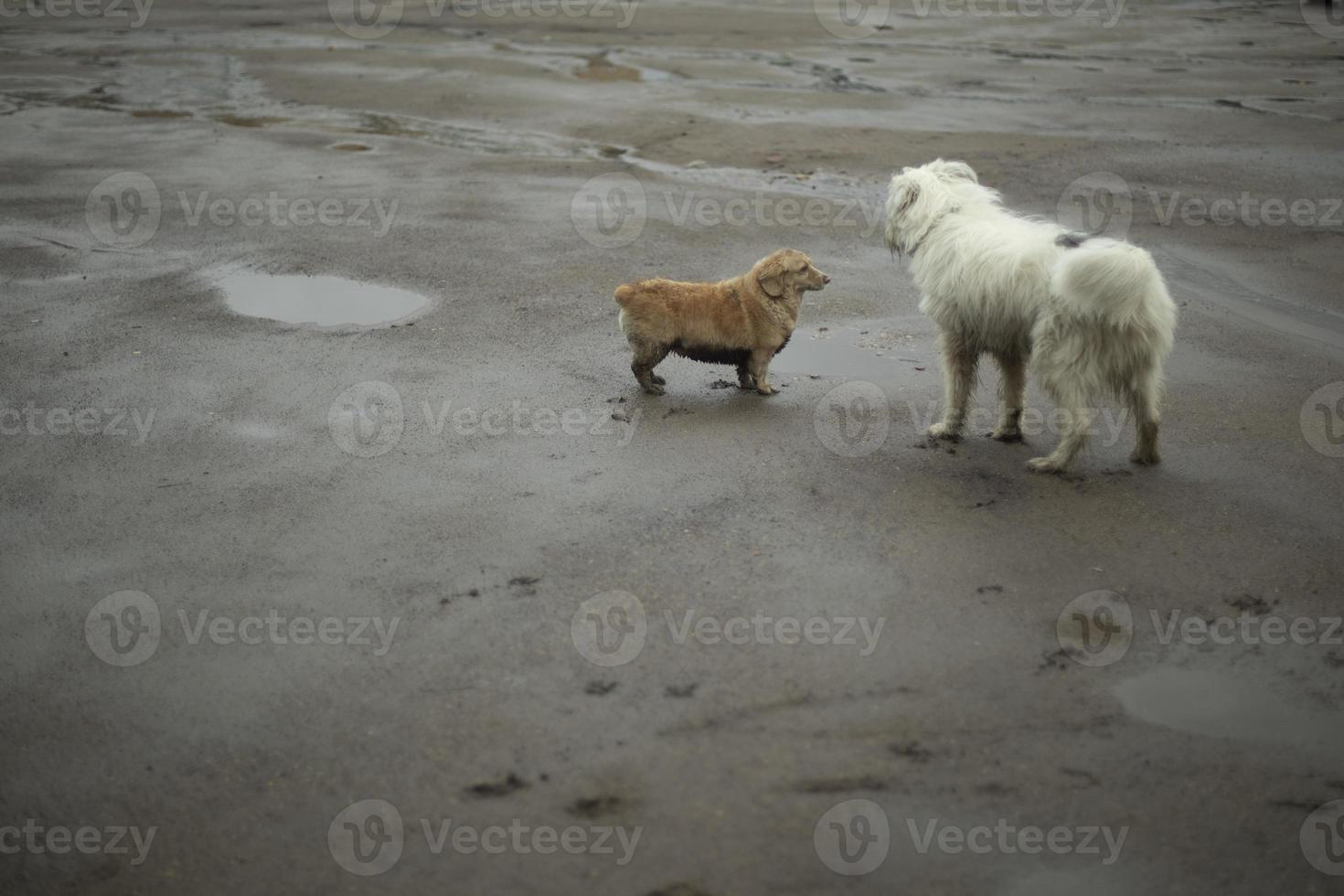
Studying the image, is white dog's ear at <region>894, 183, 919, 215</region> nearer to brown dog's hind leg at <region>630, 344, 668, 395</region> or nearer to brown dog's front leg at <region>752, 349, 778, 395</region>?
brown dog's front leg at <region>752, 349, 778, 395</region>

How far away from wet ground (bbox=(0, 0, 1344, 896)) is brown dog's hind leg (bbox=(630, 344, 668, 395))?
0.72ft

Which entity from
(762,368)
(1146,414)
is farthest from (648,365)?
(1146,414)

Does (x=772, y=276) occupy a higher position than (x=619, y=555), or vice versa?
(x=772, y=276)

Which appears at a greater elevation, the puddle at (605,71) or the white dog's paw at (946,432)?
the puddle at (605,71)

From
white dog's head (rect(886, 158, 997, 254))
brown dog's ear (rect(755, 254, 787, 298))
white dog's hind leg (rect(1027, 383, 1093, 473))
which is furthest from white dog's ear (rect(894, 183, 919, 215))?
white dog's hind leg (rect(1027, 383, 1093, 473))

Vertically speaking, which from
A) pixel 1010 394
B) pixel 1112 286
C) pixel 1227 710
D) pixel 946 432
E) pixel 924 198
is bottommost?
pixel 1227 710

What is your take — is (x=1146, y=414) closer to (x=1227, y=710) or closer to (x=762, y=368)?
(x=1227, y=710)

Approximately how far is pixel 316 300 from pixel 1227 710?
8335 millimetres

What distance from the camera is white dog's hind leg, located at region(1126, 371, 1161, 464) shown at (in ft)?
22.2

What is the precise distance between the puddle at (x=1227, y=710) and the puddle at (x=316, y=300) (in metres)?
7.00

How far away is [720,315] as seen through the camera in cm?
793

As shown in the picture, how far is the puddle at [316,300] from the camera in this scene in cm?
980

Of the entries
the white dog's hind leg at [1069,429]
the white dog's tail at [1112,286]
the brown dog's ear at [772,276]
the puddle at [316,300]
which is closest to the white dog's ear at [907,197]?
the brown dog's ear at [772,276]

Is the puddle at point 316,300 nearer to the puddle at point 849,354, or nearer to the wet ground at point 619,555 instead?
the wet ground at point 619,555
